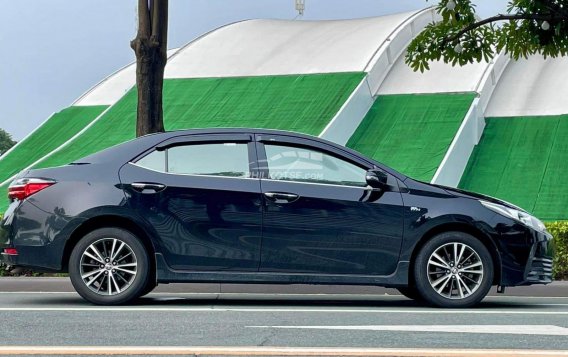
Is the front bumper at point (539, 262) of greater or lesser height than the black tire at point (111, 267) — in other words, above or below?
above

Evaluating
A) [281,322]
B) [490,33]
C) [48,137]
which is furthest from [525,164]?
[281,322]

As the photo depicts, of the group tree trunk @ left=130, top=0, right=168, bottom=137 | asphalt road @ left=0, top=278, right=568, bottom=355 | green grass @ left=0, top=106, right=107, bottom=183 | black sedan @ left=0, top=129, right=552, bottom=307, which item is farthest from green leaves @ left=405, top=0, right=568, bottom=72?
green grass @ left=0, top=106, right=107, bottom=183

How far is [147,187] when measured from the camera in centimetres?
1003

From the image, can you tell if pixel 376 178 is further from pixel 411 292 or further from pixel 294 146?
pixel 411 292

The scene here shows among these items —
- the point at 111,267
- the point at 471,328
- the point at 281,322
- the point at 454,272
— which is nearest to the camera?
the point at 471,328

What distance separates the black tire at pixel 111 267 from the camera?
9.94 meters

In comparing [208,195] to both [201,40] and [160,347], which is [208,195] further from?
[201,40]

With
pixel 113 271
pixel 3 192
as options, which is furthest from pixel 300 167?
pixel 3 192

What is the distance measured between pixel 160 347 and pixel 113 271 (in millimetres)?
3280

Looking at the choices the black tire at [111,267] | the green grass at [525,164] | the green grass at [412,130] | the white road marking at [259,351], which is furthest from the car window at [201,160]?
the green grass at [412,130]

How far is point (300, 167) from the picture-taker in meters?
10.4

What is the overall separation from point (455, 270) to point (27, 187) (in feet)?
12.6

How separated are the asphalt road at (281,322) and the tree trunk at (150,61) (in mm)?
5457

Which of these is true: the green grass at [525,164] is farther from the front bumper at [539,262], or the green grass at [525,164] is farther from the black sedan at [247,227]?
the black sedan at [247,227]
